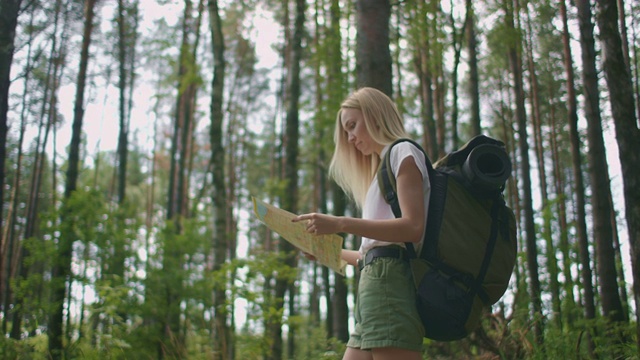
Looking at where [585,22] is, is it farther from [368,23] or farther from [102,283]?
[102,283]

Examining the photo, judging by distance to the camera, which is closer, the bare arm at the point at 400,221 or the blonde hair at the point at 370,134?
the bare arm at the point at 400,221

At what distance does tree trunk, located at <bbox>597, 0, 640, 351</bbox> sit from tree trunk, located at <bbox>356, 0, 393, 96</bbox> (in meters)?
1.59

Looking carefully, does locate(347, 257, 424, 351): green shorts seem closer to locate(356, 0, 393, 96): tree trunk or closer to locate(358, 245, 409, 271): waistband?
locate(358, 245, 409, 271): waistband

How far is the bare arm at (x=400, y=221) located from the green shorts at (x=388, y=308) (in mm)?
151

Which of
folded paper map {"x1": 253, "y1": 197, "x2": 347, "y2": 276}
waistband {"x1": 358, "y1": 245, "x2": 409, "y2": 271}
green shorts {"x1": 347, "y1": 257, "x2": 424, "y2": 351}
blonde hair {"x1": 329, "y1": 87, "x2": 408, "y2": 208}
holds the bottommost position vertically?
green shorts {"x1": 347, "y1": 257, "x2": 424, "y2": 351}

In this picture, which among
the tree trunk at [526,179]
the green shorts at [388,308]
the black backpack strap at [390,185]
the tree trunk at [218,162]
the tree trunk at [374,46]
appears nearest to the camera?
the green shorts at [388,308]

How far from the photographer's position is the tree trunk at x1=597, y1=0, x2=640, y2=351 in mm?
3865

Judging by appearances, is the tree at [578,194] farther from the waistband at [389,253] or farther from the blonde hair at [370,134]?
the waistband at [389,253]

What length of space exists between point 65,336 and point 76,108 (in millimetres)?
4274

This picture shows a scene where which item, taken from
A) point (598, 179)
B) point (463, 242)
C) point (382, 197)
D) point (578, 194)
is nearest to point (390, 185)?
point (382, 197)

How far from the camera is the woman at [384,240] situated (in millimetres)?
2086

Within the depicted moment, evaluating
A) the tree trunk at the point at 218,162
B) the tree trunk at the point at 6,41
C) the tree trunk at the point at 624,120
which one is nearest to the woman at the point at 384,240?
the tree trunk at the point at 624,120

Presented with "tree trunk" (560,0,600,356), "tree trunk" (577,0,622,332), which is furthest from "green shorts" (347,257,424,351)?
"tree trunk" (577,0,622,332)

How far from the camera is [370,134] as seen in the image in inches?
95.3
